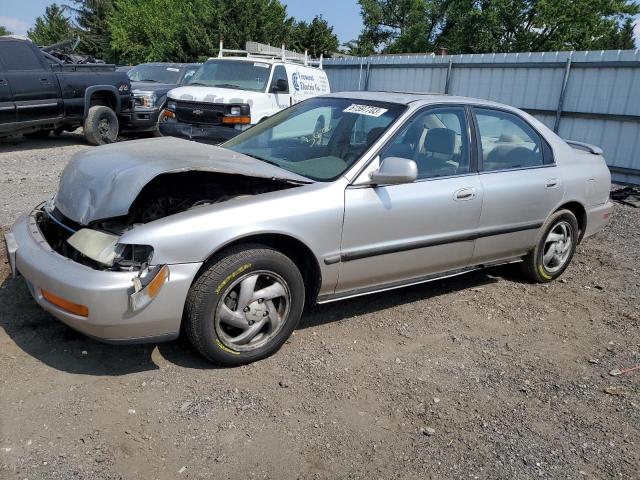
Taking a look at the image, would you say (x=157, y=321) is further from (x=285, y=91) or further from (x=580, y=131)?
(x=580, y=131)

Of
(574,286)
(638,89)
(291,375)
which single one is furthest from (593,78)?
(291,375)

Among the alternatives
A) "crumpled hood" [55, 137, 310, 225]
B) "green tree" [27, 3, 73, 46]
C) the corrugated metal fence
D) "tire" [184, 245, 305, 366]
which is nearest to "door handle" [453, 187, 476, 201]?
"crumpled hood" [55, 137, 310, 225]

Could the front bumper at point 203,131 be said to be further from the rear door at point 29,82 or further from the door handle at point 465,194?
the door handle at point 465,194

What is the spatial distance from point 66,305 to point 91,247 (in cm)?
36

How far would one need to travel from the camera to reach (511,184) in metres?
4.43

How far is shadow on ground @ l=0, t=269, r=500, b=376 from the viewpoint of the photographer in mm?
3297

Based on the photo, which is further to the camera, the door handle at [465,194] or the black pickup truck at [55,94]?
the black pickup truck at [55,94]

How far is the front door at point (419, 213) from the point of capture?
144 inches

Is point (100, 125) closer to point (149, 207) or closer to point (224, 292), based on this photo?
point (149, 207)

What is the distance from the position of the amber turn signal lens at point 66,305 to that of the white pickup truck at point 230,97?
6558mm

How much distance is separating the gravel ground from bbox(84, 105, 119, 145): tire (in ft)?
24.2

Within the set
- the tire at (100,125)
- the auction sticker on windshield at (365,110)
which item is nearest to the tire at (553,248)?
the auction sticker on windshield at (365,110)

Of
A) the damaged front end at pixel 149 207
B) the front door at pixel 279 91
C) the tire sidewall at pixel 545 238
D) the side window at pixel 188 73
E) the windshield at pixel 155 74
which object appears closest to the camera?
the damaged front end at pixel 149 207

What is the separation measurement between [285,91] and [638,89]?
619 cm
